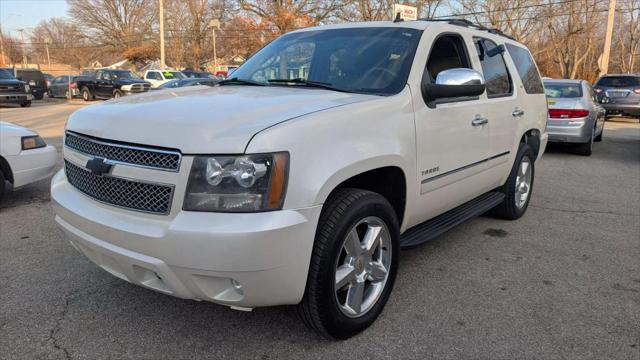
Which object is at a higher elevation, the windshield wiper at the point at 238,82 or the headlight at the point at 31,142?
the windshield wiper at the point at 238,82

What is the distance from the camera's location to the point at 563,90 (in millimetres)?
10078

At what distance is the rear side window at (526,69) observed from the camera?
5008mm

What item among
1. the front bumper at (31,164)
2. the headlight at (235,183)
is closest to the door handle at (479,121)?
the headlight at (235,183)

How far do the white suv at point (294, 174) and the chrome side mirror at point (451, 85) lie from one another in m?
0.01

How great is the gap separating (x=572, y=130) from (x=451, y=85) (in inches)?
295

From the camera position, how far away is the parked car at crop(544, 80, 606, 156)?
942cm

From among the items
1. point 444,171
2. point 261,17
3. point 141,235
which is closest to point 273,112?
point 141,235

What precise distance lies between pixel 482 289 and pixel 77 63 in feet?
219

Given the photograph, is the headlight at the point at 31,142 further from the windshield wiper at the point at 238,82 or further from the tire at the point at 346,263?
the tire at the point at 346,263

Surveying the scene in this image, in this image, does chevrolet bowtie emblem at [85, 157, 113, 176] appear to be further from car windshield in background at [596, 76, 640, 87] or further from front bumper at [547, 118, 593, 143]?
car windshield in background at [596, 76, 640, 87]

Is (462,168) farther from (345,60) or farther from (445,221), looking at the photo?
(345,60)

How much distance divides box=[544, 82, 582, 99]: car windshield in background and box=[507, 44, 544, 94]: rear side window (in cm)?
500

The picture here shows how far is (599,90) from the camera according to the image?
17344 mm

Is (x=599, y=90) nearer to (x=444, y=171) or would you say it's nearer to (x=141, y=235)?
(x=444, y=171)
